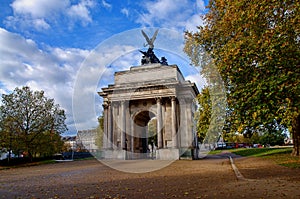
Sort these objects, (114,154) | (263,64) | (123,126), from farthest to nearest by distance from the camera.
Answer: (123,126)
(114,154)
(263,64)

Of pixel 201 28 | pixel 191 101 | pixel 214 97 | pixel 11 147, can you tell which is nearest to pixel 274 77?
pixel 214 97

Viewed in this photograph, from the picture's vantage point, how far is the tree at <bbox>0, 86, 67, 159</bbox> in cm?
2856

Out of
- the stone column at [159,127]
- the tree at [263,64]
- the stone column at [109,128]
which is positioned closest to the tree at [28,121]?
the stone column at [109,128]

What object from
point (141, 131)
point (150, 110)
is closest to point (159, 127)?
point (150, 110)

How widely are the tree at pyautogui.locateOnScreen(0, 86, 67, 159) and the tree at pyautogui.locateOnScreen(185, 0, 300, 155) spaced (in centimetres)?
2372

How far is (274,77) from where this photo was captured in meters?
11.2

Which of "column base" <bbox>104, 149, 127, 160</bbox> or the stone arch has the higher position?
the stone arch

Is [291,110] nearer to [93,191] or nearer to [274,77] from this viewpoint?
[274,77]

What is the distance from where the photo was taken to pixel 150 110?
33750 mm

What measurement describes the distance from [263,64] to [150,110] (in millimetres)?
22740

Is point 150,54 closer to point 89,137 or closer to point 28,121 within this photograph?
point 28,121

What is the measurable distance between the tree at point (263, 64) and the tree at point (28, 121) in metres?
23.7

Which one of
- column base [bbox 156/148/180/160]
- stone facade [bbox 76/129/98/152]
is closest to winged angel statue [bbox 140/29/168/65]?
column base [bbox 156/148/180/160]

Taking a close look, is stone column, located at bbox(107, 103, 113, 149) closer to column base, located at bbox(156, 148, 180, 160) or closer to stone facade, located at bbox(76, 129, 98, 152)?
column base, located at bbox(156, 148, 180, 160)
